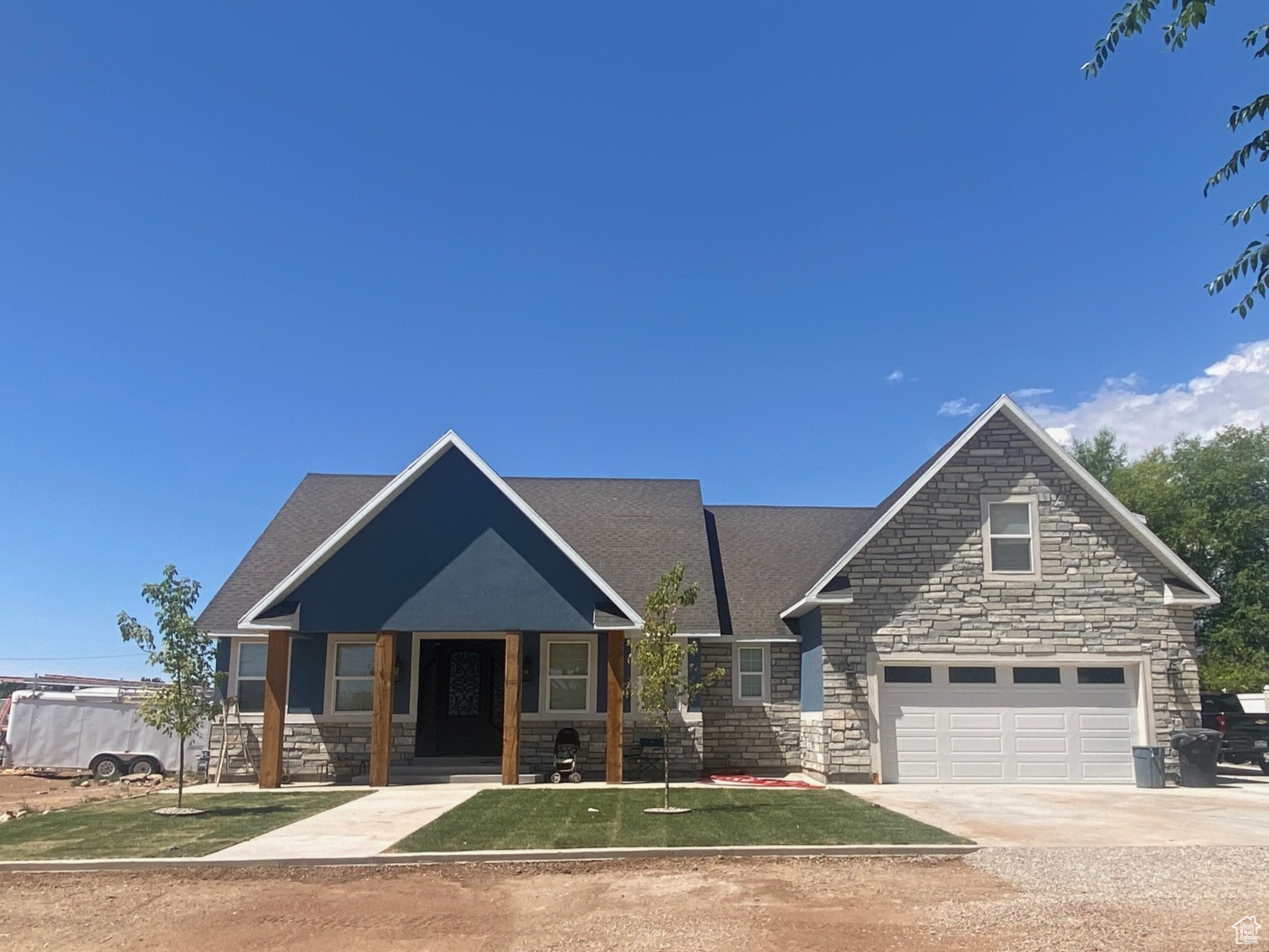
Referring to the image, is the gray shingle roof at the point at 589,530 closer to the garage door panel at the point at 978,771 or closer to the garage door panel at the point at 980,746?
the garage door panel at the point at 980,746

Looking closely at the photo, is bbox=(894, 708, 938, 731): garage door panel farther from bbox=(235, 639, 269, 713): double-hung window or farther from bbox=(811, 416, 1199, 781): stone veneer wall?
bbox=(235, 639, 269, 713): double-hung window

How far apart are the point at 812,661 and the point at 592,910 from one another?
11.6 meters

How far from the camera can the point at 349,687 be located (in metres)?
19.2

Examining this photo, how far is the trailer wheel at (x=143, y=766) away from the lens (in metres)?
24.6

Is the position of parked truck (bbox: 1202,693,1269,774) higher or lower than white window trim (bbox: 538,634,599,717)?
lower

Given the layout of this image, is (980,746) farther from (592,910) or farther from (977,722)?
(592,910)

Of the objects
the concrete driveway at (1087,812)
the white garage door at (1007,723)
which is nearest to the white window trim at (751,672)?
the white garage door at (1007,723)

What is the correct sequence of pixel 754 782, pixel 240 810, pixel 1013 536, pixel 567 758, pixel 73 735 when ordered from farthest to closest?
1. pixel 73 735
2. pixel 1013 536
3. pixel 567 758
4. pixel 754 782
5. pixel 240 810

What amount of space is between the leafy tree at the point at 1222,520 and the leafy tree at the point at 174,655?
35.6m

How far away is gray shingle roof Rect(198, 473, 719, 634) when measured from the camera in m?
20.1

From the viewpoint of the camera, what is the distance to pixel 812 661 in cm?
1939

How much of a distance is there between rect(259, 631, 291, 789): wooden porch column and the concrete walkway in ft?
6.95

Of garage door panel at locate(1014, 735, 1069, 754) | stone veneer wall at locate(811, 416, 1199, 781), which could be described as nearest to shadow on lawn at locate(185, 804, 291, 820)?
stone veneer wall at locate(811, 416, 1199, 781)

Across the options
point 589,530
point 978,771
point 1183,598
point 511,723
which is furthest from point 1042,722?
point 589,530
